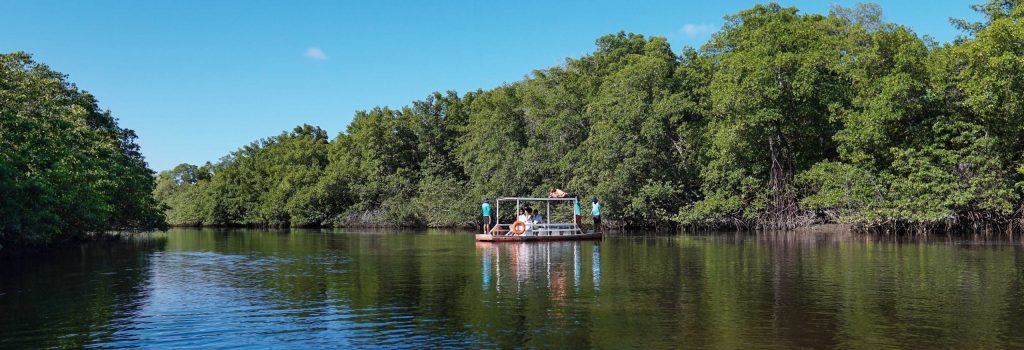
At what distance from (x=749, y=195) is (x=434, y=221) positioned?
109 feet

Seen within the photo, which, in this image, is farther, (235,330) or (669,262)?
(669,262)

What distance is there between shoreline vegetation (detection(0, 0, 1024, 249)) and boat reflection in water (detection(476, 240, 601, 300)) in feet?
57.8

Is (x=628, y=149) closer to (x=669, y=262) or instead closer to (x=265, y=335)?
(x=669, y=262)

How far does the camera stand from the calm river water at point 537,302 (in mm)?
10797

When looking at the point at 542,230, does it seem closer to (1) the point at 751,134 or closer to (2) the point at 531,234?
(2) the point at 531,234

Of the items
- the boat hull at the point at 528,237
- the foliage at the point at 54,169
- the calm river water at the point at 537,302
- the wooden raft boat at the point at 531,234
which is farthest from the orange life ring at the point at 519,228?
the foliage at the point at 54,169

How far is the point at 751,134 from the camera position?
45250 millimetres

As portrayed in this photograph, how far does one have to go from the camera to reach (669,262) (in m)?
22.7

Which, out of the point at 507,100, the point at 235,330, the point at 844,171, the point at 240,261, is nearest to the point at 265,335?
the point at 235,330

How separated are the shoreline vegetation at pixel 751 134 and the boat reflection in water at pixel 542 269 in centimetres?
1778

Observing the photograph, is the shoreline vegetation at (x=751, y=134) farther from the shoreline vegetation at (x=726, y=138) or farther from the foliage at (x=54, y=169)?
the foliage at (x=54, y=169)

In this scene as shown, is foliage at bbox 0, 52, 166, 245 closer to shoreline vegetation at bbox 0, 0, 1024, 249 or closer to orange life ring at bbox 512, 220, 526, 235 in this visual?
shoreline vegetation at bbox 0, 0, 1024, 249

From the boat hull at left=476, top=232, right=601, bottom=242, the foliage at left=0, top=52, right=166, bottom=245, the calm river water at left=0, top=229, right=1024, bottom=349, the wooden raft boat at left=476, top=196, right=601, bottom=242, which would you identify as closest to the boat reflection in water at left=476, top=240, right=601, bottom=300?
the calm river water at left=0, top=229, right=1024, bottom=349

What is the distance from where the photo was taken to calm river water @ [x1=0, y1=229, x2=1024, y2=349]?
10.8 metres
